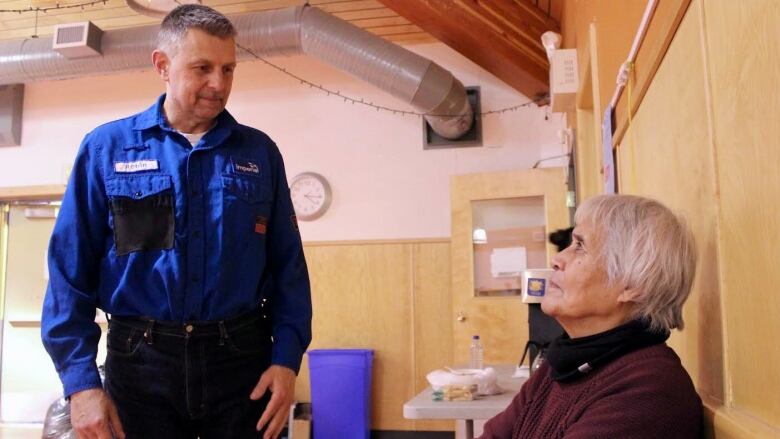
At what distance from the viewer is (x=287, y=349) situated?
149 centimetres

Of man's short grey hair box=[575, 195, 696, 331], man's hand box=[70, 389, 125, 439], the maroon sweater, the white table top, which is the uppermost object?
man's short grey hair box=[575, 195, 696, 331]

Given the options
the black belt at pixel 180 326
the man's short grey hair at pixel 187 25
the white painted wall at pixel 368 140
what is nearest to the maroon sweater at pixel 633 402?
the black belt at pixel 180 326

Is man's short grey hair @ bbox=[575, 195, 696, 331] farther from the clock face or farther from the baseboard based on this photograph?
the clock face

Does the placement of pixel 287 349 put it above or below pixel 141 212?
below

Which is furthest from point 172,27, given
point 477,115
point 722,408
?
point 477,115

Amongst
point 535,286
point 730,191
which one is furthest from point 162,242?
point 535,286

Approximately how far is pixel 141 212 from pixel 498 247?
389 centimetres

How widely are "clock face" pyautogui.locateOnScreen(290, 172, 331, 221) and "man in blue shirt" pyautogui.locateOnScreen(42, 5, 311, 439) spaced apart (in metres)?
4.15

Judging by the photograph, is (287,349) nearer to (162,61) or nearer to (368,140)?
(162,61)

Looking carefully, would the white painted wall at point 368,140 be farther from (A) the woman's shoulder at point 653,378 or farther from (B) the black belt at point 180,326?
(A) the woman's shoulder at point 653,378

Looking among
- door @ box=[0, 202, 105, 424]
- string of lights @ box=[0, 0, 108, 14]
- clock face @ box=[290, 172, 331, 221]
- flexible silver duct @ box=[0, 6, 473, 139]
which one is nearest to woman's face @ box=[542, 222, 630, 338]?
flexible silver duct @ box=[0, 6, 473, 139]

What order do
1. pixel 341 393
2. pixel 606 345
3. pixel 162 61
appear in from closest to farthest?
pixel 606 345 → pixel 162 61 → pixel 341 393

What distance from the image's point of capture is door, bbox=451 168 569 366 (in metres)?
4.88

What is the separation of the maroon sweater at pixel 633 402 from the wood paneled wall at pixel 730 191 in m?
0.05
